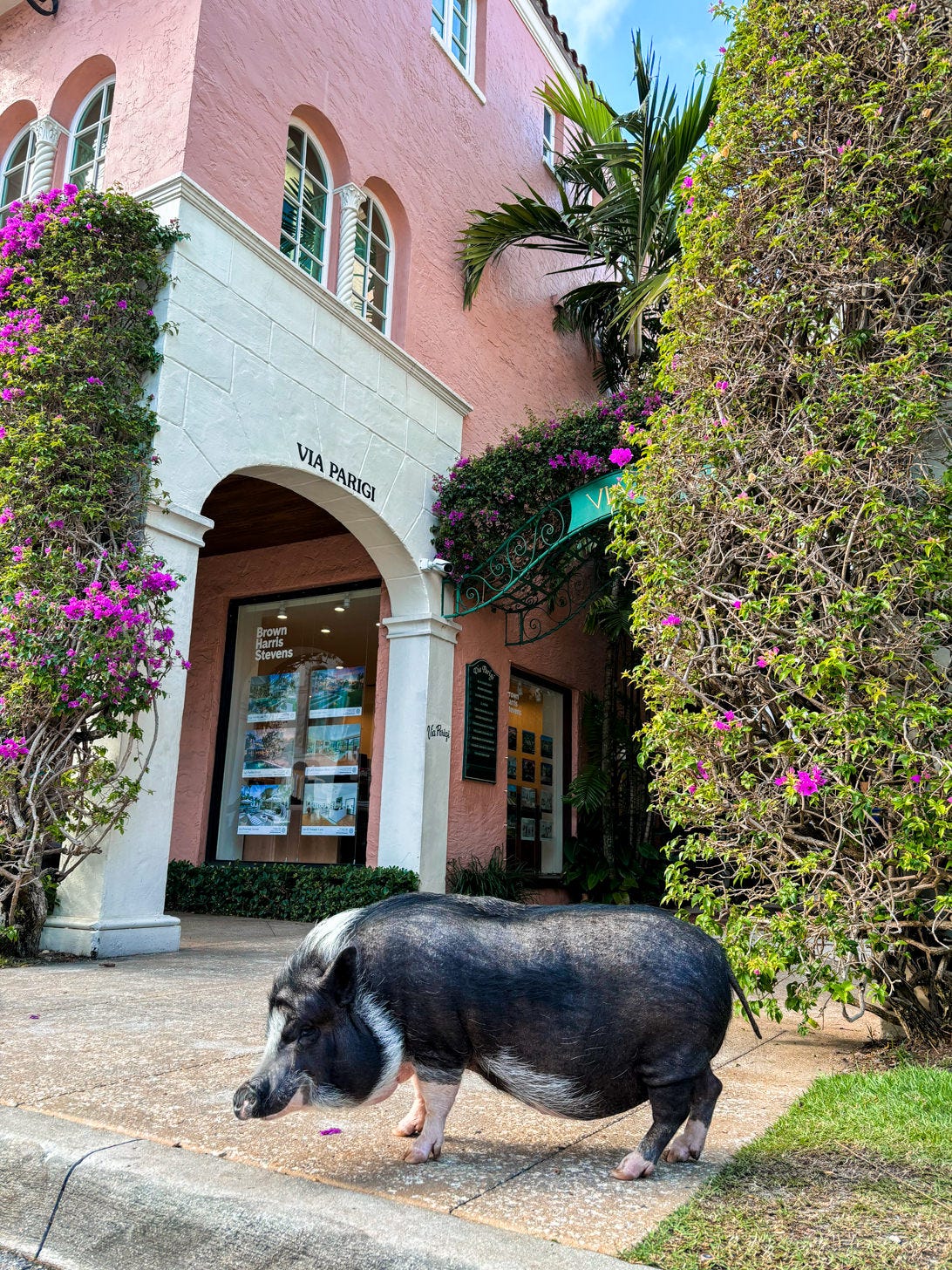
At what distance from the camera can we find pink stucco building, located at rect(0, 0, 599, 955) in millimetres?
7113

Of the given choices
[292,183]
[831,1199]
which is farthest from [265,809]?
[831,1199]

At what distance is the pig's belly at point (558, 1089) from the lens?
207 centimetres

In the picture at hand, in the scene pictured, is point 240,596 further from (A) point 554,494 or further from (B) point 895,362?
(B) point 895,362

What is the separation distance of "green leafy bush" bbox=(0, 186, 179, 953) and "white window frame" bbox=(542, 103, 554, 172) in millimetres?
8123

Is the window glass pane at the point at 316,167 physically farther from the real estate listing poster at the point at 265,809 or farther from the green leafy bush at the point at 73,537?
the real estate listing poster at the point at 265,809

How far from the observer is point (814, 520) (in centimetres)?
386

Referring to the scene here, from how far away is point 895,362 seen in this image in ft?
12.9

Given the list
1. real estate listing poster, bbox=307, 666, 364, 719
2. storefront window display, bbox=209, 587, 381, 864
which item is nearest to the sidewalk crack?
storefront window display, bbox=209, 587, 381, 864

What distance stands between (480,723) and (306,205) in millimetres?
5364

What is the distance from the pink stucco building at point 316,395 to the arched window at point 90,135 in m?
0.03

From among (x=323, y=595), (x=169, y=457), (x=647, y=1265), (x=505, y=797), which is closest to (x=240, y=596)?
(x=323, y=595)

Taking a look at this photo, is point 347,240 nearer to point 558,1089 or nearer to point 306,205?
point 306,205

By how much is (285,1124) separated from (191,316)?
5932 millimetres

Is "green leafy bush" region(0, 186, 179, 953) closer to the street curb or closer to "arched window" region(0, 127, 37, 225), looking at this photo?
"arched window" region(0, 127, 37, 225)
